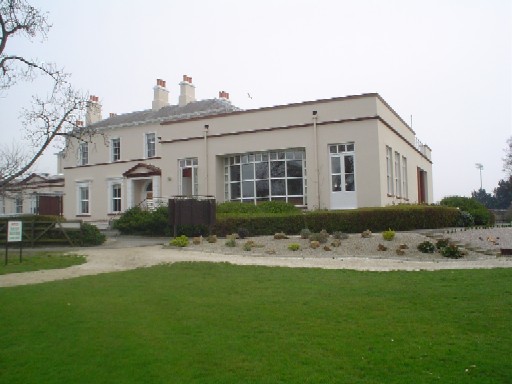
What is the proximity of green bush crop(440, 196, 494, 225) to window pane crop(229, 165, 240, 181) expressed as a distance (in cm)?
1139

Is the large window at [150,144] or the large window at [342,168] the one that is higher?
the large window at [150,144]

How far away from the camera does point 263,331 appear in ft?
22.9

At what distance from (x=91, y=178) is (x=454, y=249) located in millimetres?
29871

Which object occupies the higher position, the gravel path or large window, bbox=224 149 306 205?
large window, bbox=224 149 306 205

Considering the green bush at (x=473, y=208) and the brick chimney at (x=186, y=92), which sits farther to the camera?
the brick chimney at (x=186, y=92)

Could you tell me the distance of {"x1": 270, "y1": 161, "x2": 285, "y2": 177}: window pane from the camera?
2627 cm

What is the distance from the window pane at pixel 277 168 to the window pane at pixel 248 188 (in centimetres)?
132

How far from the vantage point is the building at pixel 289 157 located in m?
24.0

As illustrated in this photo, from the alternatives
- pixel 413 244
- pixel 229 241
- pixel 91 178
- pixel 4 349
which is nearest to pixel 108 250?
pixel 229 241

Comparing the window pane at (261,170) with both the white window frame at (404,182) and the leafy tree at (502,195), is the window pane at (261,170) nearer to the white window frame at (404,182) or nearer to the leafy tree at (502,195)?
the white window frame at (404,182)

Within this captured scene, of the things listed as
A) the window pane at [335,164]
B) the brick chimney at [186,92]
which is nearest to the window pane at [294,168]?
the window pane at [335,164]

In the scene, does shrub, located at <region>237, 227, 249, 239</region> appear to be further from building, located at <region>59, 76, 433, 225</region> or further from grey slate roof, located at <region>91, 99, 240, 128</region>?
grey slate roof, located at <region>91, 99, 240, 128</region>

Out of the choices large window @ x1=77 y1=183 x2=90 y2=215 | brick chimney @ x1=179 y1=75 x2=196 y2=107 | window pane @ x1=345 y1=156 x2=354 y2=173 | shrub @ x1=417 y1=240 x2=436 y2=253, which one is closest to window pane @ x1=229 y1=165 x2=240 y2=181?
window pane @ x1=345 y1=156 x2=354 y2=173

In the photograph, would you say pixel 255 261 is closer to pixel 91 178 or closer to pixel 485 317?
pixel 485 317
